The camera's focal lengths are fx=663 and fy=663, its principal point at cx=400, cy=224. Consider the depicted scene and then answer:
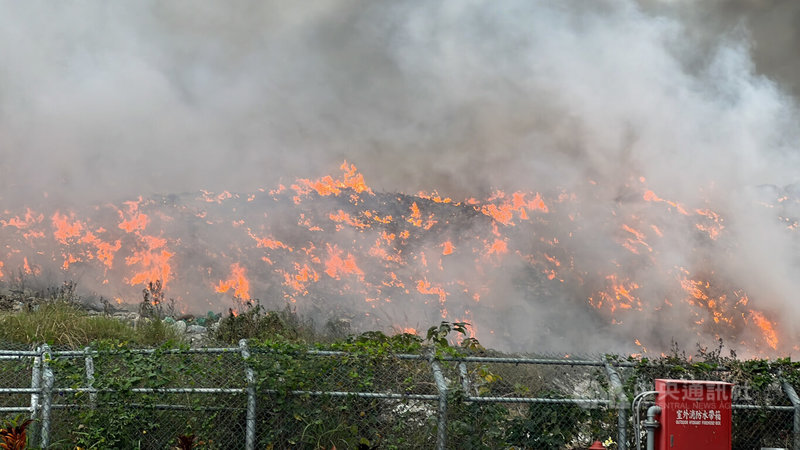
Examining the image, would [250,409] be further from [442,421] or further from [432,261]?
[432,261]

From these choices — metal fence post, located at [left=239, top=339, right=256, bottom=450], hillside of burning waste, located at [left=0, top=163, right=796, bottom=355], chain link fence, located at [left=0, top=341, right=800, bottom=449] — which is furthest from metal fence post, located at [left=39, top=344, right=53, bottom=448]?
hillside of burning waste, located at [left=0, top=163, right=796, bottom=355]

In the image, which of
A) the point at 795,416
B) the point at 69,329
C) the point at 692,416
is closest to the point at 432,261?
the point at 69,329

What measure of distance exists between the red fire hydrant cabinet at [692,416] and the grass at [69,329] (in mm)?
7425

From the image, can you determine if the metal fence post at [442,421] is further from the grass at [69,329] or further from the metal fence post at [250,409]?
the grass at [69,329]

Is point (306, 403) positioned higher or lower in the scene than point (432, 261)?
lower

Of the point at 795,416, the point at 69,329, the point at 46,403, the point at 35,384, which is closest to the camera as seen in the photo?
the point at 46,403

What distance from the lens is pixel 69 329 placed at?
34.6ft

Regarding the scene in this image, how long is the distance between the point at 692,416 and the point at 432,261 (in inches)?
679

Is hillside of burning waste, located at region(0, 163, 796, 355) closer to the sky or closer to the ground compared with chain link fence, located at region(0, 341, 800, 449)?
closer to the sky

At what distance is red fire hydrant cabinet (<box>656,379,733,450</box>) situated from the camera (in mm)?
6754

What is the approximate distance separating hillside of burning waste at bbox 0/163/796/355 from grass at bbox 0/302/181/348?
8.30 meters

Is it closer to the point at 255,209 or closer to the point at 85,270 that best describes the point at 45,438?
the point at 85,270

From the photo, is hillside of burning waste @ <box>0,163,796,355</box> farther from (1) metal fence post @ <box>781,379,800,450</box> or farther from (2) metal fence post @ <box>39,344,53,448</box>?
(1) metal fence post @ <box>781,379,800,450</box>

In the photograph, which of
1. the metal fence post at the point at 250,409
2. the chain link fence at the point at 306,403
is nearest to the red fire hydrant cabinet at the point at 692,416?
the chain link fence at the point at 306,403
